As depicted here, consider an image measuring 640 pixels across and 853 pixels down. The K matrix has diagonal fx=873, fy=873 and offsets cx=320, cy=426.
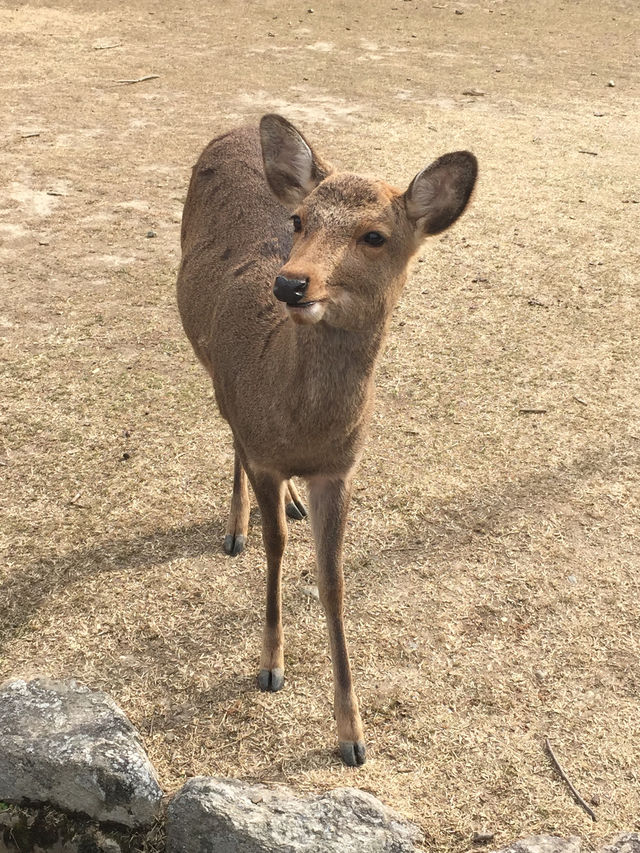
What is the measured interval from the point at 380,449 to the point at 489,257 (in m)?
2.79

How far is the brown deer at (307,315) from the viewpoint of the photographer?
2.70m

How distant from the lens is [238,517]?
4.07 m

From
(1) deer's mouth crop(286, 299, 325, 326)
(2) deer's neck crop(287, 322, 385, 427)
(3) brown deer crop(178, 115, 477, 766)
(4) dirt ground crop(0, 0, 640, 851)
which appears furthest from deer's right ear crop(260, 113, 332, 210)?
(4) dirt ground crop(0, 0, 640, 851)

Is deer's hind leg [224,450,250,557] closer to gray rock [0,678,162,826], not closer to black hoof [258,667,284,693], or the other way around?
black hoof [258,667,284,693]

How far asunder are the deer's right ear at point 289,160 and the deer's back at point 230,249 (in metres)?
0.38

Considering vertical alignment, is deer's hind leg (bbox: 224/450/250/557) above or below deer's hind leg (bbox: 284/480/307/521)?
above

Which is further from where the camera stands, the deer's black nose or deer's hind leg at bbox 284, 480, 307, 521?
deer's hind leg at bbox 284, 480, 307, 521

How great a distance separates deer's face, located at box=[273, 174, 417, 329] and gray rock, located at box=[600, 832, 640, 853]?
1856 mm

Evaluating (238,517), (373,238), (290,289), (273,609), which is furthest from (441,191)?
(238,517)

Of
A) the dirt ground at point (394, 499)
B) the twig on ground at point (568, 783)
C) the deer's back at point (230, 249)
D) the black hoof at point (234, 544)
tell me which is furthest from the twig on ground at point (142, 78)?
the twig on ground at point (568, 783)

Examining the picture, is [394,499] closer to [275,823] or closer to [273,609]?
[273,609]

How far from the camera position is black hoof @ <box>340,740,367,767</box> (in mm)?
3143

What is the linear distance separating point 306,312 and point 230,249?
54.3 inches

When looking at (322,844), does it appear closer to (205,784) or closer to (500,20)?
(205,784)
